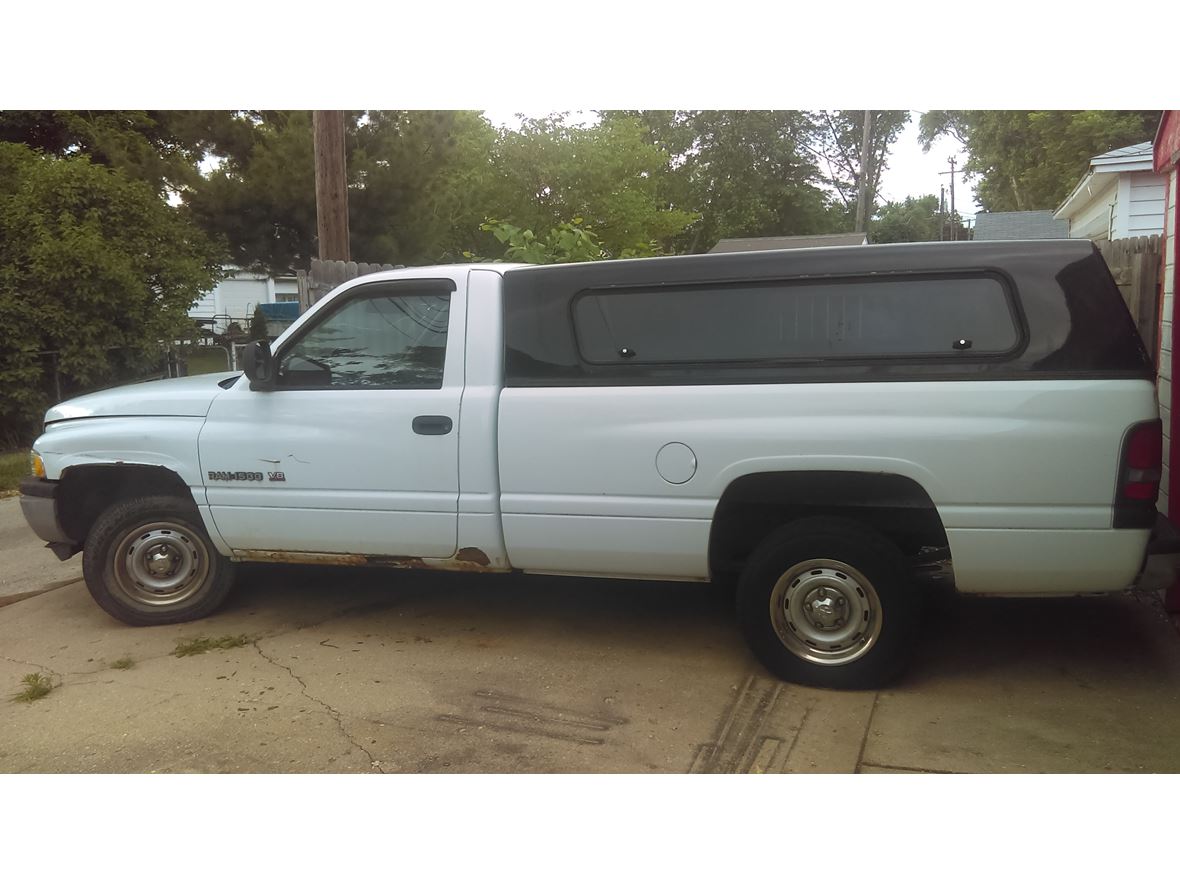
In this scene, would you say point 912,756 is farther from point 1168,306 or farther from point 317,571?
point 317,571

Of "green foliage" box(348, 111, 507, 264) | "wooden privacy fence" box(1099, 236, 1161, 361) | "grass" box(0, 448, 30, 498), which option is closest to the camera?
"wooden privacy fence" box(1099, 236, 1161, 361)

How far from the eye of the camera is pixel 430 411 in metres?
4.91

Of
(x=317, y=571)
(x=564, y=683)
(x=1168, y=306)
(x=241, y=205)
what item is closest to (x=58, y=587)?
(x=317, y=571)

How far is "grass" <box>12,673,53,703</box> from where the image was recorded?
4.63 meters

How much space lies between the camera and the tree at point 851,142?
46375 mm

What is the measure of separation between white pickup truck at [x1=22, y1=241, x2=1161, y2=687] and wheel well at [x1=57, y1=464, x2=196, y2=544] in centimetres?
1

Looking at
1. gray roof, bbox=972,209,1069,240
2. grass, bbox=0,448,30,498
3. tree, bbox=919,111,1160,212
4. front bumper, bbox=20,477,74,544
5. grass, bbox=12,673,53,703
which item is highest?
tree, bbox=919,111,1160,212

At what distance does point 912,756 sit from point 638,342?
7.12 ft

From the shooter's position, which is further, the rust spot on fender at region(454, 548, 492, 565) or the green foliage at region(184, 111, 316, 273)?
the green foliage at region(184, 111, 316, 273)

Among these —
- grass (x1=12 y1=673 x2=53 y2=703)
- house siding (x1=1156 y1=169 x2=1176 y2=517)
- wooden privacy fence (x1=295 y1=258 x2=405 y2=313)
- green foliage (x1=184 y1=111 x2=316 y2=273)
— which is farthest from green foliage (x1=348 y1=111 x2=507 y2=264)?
house siding (x1=1156 y1=169 x2=1176 y2=517)

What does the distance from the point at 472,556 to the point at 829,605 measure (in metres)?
1.78

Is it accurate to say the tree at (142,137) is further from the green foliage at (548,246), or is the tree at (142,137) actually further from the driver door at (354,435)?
the driver door at (354,435)

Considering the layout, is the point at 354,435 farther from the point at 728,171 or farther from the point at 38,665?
the point at 728,171

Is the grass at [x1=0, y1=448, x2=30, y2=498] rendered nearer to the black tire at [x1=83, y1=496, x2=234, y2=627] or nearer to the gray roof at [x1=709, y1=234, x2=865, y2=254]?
the black tire at [x1=83, y1=496, x2=234, y2=627]
